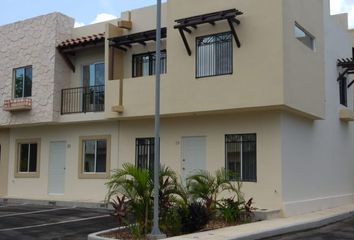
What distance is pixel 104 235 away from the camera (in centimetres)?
1213

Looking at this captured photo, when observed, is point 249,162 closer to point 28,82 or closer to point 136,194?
point 136,194

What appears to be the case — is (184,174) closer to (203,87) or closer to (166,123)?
(166,123)

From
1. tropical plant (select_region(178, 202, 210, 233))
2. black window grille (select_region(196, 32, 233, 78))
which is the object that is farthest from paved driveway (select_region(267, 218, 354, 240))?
black window grille (select_region(196, 32, 233, 78))

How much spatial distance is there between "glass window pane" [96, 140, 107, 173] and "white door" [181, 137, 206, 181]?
4052mm

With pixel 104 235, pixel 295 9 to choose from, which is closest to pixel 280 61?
pixel 295 9

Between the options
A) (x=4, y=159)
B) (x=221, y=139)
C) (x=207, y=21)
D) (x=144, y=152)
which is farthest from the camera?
(x=4, y=159)

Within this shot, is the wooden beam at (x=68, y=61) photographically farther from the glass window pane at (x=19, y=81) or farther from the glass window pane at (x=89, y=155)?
the glass window pane at (x=89, y=155)

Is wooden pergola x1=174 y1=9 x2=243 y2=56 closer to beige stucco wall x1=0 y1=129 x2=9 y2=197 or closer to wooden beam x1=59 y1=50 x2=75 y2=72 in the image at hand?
wooden beam x1=59 y1=50 x2=75 y2=72

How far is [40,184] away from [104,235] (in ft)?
37.5

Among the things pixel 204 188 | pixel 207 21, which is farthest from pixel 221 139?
pixel 207 21

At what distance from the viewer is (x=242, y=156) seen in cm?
1688

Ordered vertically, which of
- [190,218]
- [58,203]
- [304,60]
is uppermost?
[304,60]

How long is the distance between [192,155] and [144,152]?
7.76 ft

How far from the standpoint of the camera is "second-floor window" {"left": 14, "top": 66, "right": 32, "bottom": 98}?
2242 centimetres
